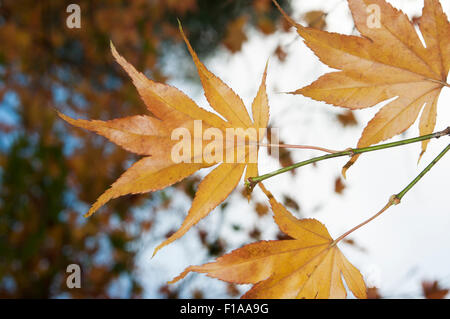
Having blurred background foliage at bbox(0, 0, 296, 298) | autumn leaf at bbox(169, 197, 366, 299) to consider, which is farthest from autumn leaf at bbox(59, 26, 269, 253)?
blurred background foliage at bbox(0, 0, 296, 298)

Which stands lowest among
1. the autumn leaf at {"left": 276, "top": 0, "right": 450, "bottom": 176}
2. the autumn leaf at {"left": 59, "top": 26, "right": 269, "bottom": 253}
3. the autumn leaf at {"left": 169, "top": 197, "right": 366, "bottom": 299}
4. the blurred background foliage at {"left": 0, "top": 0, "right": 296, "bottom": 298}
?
the autumn leaf at {"left": 169, "top": 197, "right": 366, "bottom": 299}

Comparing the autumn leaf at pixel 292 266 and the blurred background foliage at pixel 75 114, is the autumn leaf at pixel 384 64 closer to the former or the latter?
the autumn leaf at pixel 292 266

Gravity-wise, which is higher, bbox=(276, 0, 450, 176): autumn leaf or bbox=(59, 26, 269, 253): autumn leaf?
bbox=(276, 0, 450, 176): autumn leaf

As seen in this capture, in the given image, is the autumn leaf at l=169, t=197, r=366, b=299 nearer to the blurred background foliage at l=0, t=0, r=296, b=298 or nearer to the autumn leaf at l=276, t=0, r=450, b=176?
the autumn leaf at l=276, t=0, r=450, b=176

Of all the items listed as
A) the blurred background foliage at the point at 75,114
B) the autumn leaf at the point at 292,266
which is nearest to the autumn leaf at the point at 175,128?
the autumn leaf at the point at 292,266

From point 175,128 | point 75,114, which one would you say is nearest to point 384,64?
point 175,128
